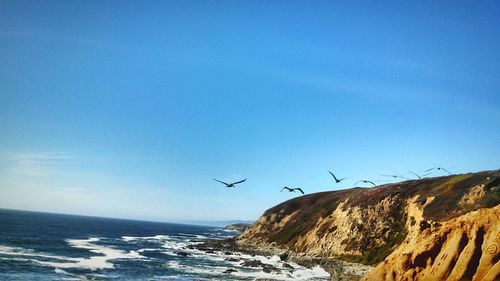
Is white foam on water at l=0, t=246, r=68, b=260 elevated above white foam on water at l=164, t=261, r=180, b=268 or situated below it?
above

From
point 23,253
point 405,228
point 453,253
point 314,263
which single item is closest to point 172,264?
point 314,263

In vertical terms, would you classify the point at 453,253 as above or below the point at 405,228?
below

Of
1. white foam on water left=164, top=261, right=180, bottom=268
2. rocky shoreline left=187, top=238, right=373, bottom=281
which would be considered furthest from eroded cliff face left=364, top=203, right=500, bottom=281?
white foam on water left=164, top=261, right=180, bottom=268

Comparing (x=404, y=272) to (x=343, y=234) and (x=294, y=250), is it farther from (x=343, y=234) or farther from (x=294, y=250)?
(x=294, y=250)

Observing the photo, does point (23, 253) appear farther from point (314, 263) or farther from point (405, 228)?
point (405, 228)

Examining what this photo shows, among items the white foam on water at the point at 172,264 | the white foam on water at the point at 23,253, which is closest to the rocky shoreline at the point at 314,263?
the white foam on water at the point at 172,264

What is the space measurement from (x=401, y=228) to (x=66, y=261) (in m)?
52.3

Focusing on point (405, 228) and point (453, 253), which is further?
point (405, 228)

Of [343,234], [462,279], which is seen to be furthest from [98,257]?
[462,279]

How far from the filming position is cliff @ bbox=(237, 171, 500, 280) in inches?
1287

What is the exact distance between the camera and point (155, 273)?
5481 cm

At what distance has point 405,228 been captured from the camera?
2574 inches

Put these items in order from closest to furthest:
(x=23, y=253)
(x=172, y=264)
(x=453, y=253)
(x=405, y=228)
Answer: (x=453, y=253), (x=172, y=264), (x=405, y=228), (x=23, y=253)

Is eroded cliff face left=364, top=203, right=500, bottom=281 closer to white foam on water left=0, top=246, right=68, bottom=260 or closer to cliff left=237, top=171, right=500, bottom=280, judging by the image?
cliff left=237, top=171, right=500, bottom=280
